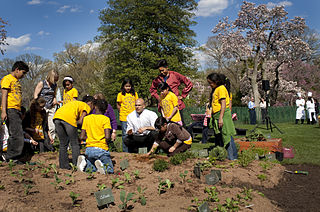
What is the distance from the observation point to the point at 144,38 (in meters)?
26.6

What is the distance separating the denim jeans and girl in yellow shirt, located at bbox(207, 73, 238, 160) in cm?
272

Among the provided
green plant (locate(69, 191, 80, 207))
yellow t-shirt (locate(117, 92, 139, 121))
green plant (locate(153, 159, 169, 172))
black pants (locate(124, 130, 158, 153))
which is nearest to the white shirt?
black pants (locate(124, 130, 158, 153))

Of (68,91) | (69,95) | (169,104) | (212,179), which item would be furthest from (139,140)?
(212,179)

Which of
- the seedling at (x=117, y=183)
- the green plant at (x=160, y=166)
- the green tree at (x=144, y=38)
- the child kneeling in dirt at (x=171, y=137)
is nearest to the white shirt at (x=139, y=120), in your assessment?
the child kneeling in dirt at (x=171, y=137)

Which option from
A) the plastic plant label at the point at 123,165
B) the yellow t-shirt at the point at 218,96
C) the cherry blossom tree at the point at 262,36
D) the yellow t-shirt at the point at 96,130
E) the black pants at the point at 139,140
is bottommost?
the plastic plant label at the point at 123,165

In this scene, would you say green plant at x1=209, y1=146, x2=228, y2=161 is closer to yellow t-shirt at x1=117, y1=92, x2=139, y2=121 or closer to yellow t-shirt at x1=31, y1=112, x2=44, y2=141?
yellow t-shirt at x1=117, y1=92, x2=139, y2=121

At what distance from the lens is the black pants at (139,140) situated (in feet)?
19.8

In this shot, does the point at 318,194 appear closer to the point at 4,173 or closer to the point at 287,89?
the point at 4,173

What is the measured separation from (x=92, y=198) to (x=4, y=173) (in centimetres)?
181

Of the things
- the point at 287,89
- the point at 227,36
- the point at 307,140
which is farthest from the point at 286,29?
the point at 307,140

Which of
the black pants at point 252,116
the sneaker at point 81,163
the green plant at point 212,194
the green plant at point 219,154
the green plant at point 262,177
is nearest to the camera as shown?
the green plant at point 212,194

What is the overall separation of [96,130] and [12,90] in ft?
5.88

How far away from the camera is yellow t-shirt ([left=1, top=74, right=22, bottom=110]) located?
4.88 meters

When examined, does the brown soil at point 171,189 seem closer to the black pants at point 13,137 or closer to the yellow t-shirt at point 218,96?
the black pants at point 13,137
